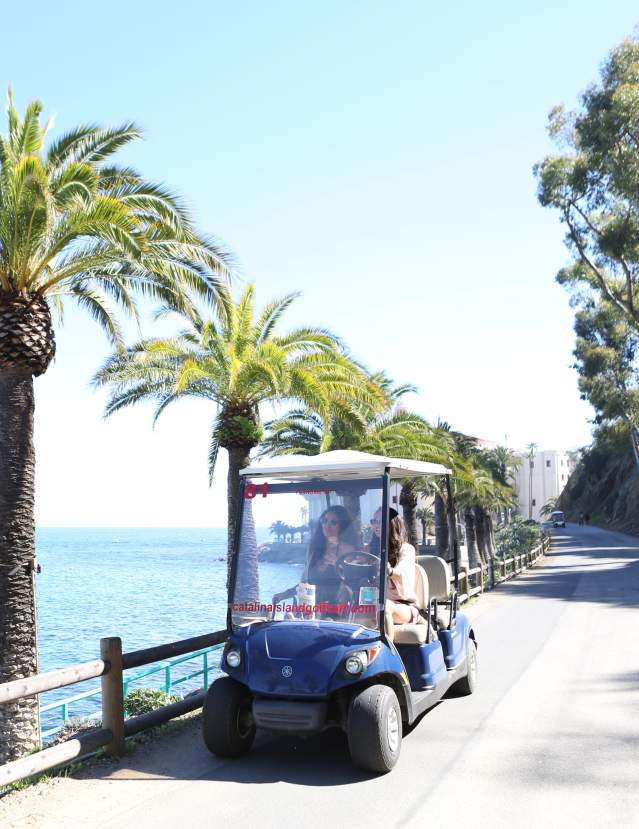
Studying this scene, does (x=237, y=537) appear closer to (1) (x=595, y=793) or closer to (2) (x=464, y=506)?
(1) (x=595, y=793)

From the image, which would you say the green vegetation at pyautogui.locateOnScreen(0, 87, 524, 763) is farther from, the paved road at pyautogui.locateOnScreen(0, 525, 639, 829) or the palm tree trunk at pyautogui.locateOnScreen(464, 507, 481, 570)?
the palm tree trunk at pyautogui.locateOnScreen(464, 507, 481, 570)

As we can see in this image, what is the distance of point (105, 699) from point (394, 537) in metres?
2.72

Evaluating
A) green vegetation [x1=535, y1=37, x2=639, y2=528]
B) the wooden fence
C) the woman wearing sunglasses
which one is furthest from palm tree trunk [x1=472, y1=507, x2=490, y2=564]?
the woman wearing sunglasses

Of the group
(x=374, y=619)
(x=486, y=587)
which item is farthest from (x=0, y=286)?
(x=486, y=587)

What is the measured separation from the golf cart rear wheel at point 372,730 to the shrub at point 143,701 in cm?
771

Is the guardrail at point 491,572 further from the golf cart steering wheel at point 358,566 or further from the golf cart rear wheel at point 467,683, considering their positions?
the golf cart steering wheel at point 358,566

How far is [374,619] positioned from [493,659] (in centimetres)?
536

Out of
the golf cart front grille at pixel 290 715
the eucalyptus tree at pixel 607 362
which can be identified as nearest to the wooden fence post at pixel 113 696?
the golf cart front grille at pixel 290 715

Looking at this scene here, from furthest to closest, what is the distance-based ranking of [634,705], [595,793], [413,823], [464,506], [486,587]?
[464,506] → [486,587] → [634,705] → [595,793] → [413,823]

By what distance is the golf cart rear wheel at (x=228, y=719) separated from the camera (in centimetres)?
628

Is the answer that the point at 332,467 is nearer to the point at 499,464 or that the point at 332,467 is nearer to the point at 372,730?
the point at 372,730

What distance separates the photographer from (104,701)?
658cm

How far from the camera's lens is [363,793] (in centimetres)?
557

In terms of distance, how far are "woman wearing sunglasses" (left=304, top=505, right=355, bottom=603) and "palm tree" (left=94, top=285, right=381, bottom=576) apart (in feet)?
20.5
